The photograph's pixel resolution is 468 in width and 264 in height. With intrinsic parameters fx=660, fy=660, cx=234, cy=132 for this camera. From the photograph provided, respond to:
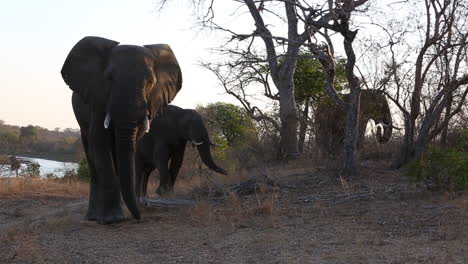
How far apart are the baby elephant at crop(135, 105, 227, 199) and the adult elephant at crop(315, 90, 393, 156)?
3.19m

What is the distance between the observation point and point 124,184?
8.26 metres

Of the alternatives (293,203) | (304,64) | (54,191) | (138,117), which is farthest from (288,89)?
(138,117)

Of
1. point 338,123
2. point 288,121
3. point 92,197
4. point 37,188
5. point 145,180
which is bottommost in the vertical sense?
point 92,197

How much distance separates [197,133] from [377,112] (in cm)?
460

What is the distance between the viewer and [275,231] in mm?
7621

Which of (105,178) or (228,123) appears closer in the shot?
(105,178)

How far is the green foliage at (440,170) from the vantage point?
29.6ft

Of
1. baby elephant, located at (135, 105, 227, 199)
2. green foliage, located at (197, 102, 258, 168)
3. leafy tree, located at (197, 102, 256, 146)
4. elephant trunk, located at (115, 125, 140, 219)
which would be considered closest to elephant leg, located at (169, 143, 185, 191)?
baby elephant, located at (135, 105, 227, 199)

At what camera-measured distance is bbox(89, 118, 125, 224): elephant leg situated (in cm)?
862

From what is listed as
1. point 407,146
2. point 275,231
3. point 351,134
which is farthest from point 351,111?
point 275,231

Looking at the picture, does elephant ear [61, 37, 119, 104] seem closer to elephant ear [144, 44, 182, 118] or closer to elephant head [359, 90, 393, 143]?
elephant ear [144, 44, 182, 118]

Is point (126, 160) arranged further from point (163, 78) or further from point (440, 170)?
point (440, 170)

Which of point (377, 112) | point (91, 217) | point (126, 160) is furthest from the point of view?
point (377, 112)

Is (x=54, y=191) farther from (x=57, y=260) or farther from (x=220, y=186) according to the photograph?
(x=57, y=260)
